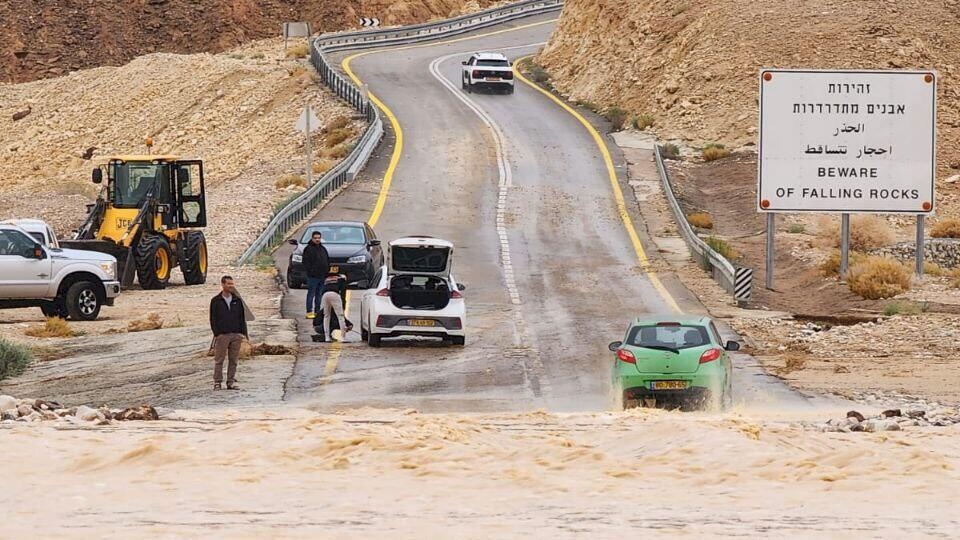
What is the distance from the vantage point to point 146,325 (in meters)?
28.8

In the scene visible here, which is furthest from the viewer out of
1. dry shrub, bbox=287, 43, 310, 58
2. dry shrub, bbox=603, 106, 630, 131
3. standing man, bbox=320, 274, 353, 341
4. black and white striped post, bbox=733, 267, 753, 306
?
dry shrub, bbox=287, 43, 310, 58

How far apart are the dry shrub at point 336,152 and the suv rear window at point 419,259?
2882 cm

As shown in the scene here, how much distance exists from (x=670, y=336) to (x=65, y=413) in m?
7.47

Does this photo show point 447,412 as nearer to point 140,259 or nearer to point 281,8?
point 140,259

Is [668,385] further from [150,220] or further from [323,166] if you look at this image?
[323,166]

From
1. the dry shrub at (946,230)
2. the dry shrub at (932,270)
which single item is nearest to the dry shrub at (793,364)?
the dry shrub at (932,270)

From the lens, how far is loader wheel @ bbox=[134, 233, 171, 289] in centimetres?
3434

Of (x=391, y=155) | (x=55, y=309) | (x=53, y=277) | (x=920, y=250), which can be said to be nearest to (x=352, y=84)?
(x=391, y=155)

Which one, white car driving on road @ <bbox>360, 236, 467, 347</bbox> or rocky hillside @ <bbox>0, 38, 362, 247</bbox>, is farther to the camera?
rocky hillside @ <bbox>0, 38, 362, 247</bbox>

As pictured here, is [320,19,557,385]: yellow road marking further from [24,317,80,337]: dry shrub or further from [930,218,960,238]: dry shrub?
[930,218,960,238]: dry shrub

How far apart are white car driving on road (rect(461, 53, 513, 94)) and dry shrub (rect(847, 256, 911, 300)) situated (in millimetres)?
34269

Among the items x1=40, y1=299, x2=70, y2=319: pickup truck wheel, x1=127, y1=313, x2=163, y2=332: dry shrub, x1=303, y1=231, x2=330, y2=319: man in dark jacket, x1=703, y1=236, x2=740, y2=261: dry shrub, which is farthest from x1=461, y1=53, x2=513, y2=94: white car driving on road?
x1=303, y1=231, x2=330, y2=319: man in dark jacket

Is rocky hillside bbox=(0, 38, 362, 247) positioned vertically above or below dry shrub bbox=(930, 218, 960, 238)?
above

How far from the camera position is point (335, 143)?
59844mm
